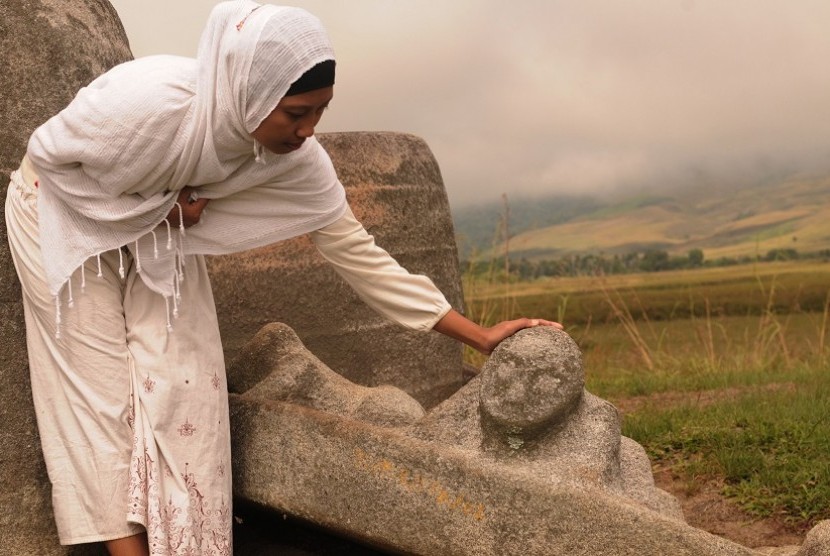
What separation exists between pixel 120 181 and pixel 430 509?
1.11 m

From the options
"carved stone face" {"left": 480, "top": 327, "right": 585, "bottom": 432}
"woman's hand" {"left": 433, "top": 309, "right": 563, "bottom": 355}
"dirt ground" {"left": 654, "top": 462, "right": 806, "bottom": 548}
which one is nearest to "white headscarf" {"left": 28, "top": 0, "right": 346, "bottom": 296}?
"woman's hand" {"left": 433, "top": 309, "right": 563, "bottom": 355}

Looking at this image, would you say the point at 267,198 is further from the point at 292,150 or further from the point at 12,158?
the point at 12,158

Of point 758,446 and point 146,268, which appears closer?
point 146,268

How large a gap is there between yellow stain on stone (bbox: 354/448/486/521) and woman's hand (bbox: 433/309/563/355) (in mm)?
417

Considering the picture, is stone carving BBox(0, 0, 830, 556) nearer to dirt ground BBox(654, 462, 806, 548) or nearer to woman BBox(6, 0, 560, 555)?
woman BBox(6, 0, 560, 555)

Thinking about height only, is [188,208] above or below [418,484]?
above

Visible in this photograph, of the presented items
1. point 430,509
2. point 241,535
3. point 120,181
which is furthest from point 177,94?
point 241,535

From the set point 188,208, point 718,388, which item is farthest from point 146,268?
point 718,388

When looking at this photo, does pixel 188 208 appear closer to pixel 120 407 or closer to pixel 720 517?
pixel 120 407

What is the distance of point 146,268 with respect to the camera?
9.34 ft

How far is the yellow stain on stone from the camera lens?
8.60 feet

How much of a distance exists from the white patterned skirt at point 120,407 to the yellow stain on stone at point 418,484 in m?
0.42

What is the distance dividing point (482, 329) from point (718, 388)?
3278 mm

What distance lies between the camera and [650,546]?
96.3 inches
